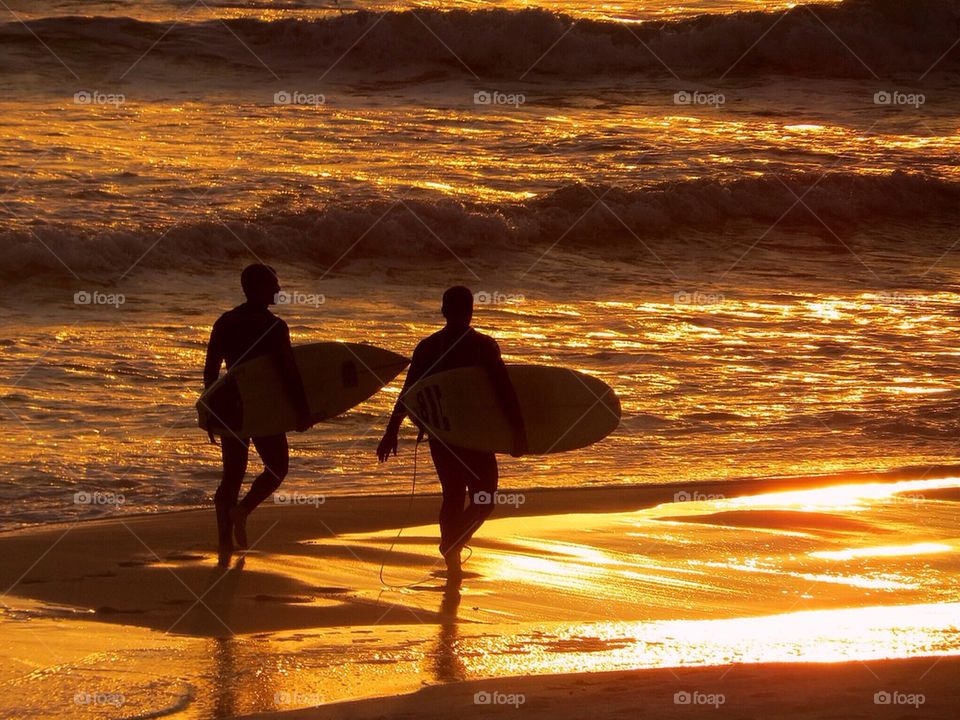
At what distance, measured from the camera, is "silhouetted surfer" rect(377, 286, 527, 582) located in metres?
6.72

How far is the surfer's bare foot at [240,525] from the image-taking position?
23.8 feet

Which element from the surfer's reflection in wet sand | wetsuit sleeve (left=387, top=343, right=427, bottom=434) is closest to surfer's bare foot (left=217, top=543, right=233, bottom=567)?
wetsuit sleeve (left=387, top=343, right=427, bottom=434)

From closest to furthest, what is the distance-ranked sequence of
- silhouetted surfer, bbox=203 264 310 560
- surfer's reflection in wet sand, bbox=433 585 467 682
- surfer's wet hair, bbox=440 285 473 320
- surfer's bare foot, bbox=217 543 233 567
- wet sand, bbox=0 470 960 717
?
1. wet sand, bbox=0 470 960 717
2. surfer's reflection in wet sand, bbox=433 585 467 682
3. surfer's wet hair, bbox=440 285 473 320
4. surfer's bare foot, bbox=217 543 233 567
5. silhouetted surfer, bbox=203 264 310 560

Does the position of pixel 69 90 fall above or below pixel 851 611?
above

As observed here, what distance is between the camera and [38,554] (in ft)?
23.3

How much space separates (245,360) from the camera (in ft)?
23.9

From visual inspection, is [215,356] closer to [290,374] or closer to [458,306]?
[290,374]

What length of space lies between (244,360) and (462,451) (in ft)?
4.15

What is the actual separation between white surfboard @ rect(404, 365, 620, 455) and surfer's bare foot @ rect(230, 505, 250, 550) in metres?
1.09

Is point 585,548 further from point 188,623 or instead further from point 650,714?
point 650,714

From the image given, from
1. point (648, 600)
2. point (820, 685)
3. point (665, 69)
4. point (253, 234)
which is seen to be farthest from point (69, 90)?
point (820, 685)

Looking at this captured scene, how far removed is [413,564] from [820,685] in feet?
8.85

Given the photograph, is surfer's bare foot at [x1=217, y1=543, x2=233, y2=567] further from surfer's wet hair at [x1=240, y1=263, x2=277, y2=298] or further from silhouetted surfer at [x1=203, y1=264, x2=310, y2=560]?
surfer's wet hair at [x1=240, y1=263, x2=277, y2=298]

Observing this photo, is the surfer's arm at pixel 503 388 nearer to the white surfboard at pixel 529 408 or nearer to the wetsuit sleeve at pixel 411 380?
the white surfboard at pixel 529 408
